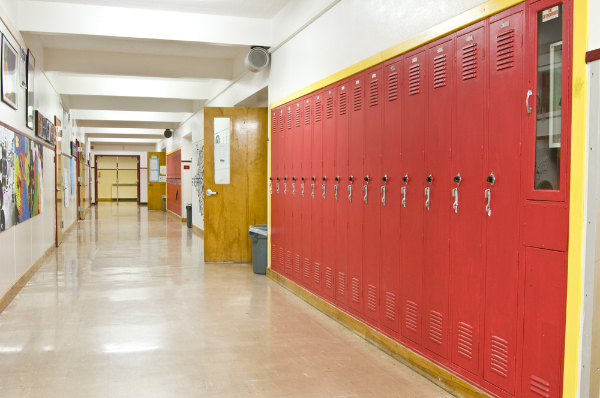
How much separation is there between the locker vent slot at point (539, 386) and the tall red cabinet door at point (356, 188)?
180 centimetres

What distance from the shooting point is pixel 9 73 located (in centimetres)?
511

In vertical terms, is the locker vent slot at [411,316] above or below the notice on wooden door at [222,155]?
below

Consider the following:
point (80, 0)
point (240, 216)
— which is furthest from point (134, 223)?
point (80, 0)

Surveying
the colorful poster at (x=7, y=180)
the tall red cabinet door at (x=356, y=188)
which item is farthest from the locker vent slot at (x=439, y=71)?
the colorful poster at (x=7, y=180)

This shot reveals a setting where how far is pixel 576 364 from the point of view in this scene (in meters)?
2.22

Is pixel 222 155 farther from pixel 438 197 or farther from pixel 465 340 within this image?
pixel 465 340

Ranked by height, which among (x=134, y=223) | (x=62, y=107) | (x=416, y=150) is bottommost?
(x=134, y=223)

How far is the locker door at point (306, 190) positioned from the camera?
5223 millimetres

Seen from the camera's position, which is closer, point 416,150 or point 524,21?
point 524,21

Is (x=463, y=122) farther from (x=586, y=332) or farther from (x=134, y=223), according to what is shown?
(x=134, y=223)

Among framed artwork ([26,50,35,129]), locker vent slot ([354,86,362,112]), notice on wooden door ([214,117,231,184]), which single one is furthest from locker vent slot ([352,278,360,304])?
framed artwork ([26,50,35,129])

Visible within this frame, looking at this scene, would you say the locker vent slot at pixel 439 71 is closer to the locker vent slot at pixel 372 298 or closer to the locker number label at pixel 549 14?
the locker number label at pixel 549 14

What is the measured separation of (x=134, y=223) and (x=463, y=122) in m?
Result: 12.6

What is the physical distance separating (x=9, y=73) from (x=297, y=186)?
10.1 feet
